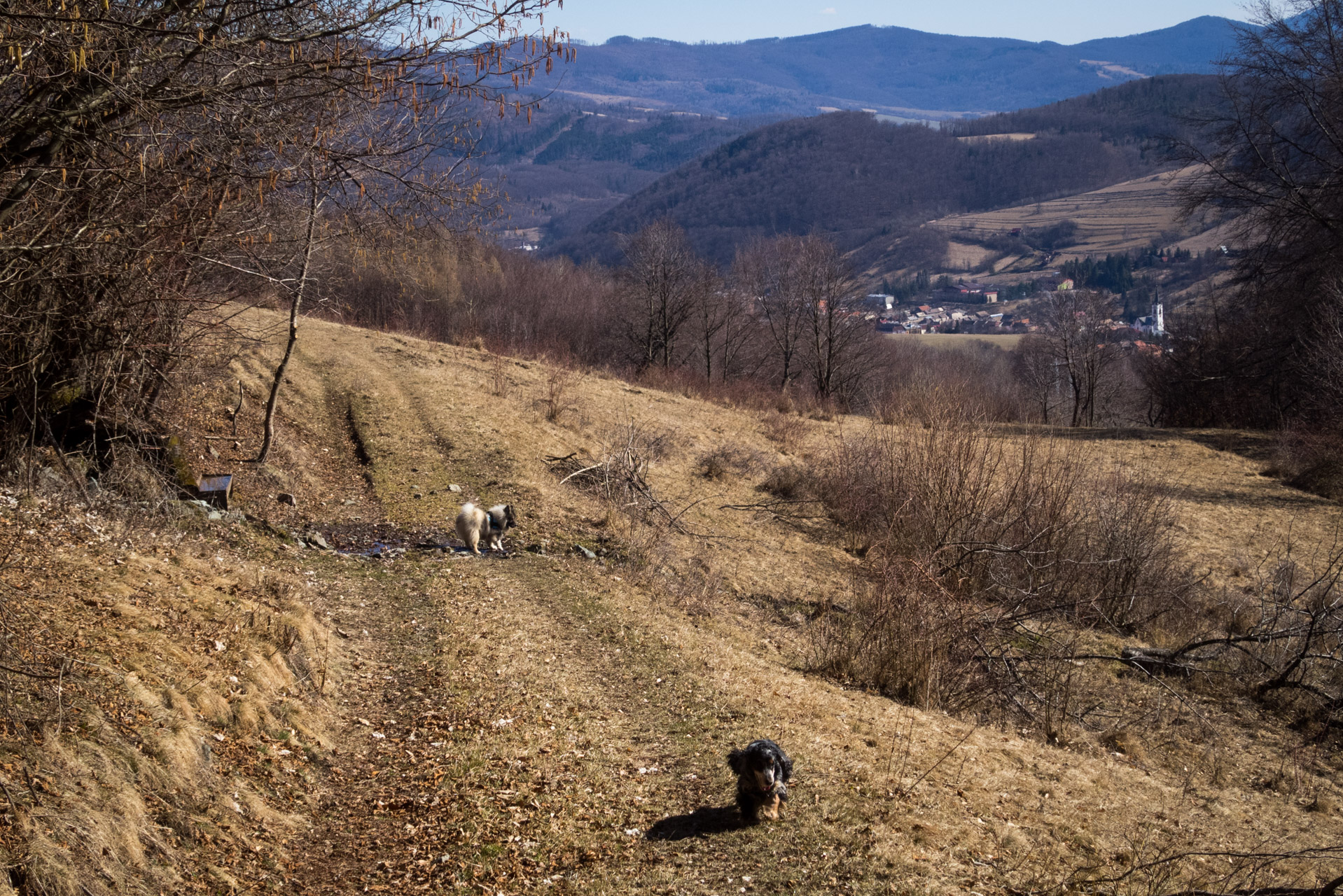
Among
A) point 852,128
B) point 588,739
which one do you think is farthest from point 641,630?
point 852,128

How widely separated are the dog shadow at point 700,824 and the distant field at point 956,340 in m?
81.0

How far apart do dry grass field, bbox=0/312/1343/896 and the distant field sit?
7643cm

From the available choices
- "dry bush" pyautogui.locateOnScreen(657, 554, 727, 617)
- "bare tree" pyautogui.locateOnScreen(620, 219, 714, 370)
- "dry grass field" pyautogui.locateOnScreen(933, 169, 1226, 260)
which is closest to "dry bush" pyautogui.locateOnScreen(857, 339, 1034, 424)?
"dry bush" pyautogui.locateOnScreen(657, 554, 727, 617)

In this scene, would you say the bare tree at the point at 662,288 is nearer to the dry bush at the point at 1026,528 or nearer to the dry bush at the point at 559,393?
the dry bush at the point at 559,393

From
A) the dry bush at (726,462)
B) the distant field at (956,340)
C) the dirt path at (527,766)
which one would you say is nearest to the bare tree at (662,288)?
the dry bush at (726,462)

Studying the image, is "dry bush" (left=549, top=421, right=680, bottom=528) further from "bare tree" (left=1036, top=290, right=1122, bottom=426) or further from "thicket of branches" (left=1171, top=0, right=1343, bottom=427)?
"bare tree" (left=1036, top=290, right=1122, bottom=426)

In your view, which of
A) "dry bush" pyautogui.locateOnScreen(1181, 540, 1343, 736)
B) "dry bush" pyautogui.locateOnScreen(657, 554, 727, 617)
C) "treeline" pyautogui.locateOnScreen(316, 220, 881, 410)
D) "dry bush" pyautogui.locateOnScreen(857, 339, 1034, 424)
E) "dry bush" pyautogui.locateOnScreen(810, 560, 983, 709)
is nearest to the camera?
"dry bush" pyautogui.locateOnScreen(810, 560, 983, 709)

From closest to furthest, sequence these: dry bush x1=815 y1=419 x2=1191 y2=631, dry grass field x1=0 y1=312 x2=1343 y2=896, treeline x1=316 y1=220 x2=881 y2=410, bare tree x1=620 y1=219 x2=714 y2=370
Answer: dry grass field x1=0 y1=312 x2=1343 y2=896
dry bush x1=815 y1=419 x2=1191 y2=631
treeline x1=316 y1=220 x2=881 y2=410
bare tree x1=620 y1=219 x2=714 y2=370

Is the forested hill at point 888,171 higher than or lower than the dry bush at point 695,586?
higher

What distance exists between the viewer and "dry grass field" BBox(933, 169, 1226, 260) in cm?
12875

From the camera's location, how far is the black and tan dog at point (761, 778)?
4773 millimetres

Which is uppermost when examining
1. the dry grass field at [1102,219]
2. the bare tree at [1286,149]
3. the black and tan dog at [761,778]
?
the dry grass field at [1102,219]

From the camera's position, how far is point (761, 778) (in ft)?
15.6

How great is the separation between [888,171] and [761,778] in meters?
181
